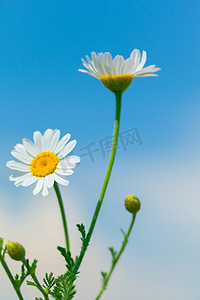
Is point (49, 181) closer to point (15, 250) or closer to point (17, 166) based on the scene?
point (17, 166)

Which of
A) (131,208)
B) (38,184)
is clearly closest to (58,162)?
(38,184)

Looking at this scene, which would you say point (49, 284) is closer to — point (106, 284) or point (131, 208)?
point (106, 284)

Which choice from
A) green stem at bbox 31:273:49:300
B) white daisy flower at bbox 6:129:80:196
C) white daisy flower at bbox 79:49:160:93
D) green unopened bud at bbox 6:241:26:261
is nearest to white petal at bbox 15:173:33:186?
white daisy flower at bbox 6:129:80:196

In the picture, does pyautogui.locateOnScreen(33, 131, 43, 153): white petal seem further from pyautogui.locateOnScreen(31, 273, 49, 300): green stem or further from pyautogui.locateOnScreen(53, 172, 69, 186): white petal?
pyautogui.locateOnScreen(31, 273, 49, 300): green stem

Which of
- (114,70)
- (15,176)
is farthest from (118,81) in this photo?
(15,176)

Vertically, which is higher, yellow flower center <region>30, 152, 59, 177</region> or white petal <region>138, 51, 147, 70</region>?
white petal <region>138, 51, 147, 70</region>

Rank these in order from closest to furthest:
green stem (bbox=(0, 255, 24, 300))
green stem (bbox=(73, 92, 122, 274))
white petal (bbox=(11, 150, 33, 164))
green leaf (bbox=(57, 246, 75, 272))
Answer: green stem (bbox=(0, 255, 24, 300)) → green stem (bbox=(73, 92, 122, 274)) → green leaf (bbox=(57, 246, 75, 272)) → white petal (bbox=(11, 150, 33, 164))

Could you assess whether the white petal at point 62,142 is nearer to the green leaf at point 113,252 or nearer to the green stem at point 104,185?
the green stem at point 104,185
